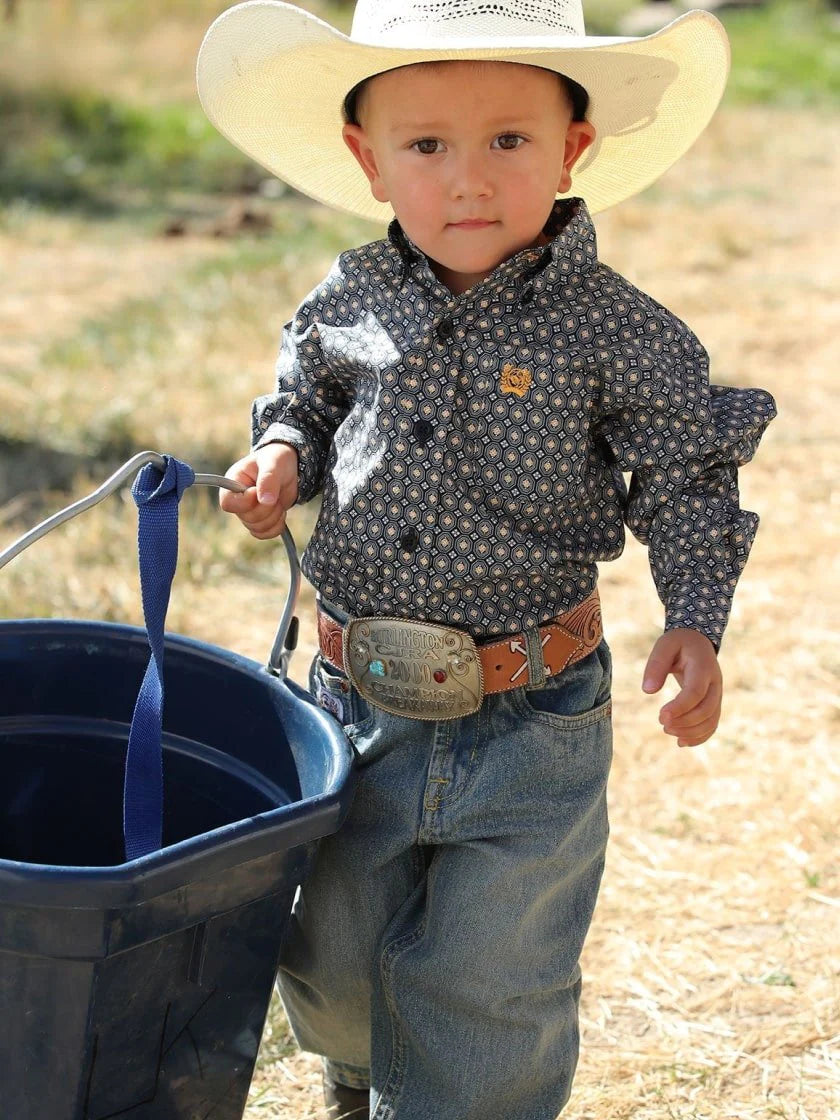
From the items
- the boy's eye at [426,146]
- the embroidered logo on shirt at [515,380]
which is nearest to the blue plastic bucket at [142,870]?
the embroidered logo on shirt at [515,380]

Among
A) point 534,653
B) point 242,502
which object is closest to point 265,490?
point 242,502

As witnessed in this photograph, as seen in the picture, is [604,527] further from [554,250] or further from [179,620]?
[179,620]

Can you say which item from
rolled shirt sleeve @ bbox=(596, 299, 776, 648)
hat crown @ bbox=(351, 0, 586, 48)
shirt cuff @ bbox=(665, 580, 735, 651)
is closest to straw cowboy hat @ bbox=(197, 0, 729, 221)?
hat crown @ bbox=(351, 0, 586, 48)

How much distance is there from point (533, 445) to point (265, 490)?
0.36 meters

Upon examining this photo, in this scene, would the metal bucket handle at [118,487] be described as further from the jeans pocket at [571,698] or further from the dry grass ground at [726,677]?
the dry grass ground at [726,677]

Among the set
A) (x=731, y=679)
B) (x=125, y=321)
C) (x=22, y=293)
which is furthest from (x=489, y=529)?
(x=22, y=293)

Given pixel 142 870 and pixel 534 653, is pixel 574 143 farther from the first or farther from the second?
pixel 142 870

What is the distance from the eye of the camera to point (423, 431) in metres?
2.00

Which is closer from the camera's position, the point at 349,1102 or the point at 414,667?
the point at 414,667

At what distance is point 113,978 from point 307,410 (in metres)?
0.86

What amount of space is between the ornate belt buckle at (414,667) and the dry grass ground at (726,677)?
0.73 m

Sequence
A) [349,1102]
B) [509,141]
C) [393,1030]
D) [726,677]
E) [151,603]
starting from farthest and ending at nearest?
[726,677] < [349,1102] < [393,1030] < [509,141] < [151,603]

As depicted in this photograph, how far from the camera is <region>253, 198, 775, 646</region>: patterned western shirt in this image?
1.98 metres

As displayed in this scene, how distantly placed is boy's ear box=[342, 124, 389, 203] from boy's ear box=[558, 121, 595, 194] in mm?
241
